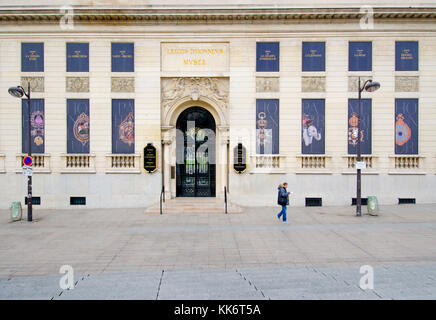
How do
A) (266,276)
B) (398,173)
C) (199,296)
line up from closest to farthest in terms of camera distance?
1. (199,296)
2. (266,276)
3. (398,173)

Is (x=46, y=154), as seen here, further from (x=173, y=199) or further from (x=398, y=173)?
(x=398, y=173)

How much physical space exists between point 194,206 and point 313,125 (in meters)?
8.18

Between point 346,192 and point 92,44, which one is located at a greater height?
point 92,44

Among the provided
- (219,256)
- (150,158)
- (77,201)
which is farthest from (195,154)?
(219,256)

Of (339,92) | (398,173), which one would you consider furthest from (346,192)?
(339,92)

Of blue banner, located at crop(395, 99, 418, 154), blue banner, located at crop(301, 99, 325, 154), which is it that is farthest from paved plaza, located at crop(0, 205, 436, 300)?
blue banner, located at crop(301, 99, 325, 154)

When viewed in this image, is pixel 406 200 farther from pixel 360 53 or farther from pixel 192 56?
pixel 192 56

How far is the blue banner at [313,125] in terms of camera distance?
14531 millimetres

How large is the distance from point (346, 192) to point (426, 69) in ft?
27.6

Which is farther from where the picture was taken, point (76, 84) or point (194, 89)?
point (194, 89)

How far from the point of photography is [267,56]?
14.6m

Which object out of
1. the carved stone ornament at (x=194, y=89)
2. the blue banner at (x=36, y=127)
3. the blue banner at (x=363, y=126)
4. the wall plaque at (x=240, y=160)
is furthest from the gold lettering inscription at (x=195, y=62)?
the blue banner at (x=363, y=126)

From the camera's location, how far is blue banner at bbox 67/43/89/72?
47.5 feet

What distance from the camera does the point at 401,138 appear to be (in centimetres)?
1442
